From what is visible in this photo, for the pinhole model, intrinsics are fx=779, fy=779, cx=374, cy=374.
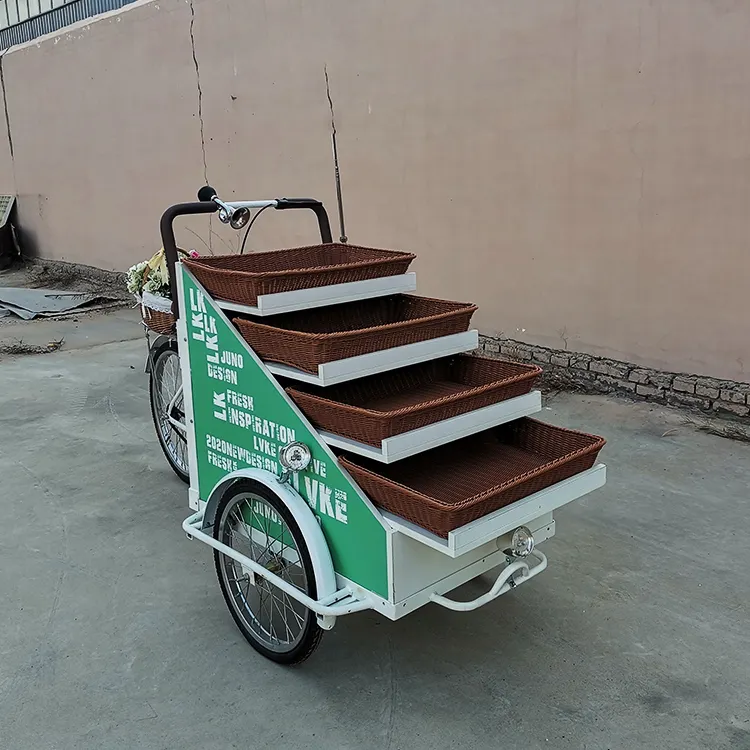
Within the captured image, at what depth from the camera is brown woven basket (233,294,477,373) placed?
6.36 ft

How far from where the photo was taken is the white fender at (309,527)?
1.92 m

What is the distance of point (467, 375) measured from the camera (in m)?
2.40

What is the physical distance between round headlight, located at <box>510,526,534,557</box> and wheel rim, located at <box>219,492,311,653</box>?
549 millimetres

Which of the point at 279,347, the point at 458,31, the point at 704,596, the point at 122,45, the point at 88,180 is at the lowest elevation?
the point at 704,596

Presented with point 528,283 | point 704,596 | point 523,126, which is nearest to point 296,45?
point 523,126

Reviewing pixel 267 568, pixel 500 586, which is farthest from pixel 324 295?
pixel 500 586

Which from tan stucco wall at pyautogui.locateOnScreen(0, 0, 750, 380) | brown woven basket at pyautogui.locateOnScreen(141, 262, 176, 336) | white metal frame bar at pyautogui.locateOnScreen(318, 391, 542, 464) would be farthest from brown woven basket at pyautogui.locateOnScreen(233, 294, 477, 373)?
tan stucco wall at pyautogui.locateOnScreen(0, 0, 750, 380)

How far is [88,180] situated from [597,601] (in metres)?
8.02

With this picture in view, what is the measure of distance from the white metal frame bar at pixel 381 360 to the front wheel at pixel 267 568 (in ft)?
1.08

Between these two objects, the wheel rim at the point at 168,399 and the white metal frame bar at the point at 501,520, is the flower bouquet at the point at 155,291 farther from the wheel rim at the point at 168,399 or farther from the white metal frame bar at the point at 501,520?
the white metal frame bar at the point at 501,520

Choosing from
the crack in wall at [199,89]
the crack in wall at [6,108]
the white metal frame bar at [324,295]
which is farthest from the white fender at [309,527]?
the crack in wall at [6,108]

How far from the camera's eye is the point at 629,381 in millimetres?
4273

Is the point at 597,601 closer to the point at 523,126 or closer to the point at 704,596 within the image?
the point at 704,596

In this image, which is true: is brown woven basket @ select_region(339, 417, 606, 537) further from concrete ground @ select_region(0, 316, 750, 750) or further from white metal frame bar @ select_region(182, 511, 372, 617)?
concrete ground @ select_region(0, 316, 750, 750)
